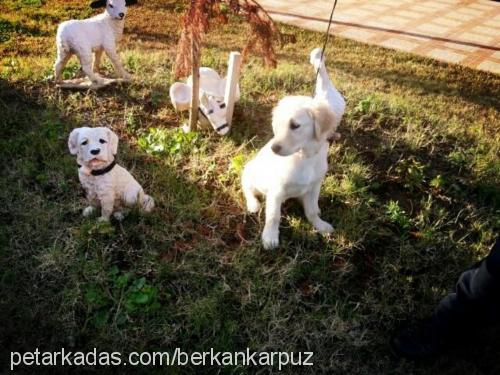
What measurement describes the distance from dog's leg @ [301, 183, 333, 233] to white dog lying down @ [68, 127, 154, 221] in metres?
1.21

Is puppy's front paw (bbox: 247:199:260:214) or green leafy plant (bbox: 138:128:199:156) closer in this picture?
puppy's front paw (bbox: 247:199:260:214)

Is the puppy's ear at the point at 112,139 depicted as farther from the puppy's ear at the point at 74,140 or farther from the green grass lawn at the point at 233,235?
the green grass lawn at the point at 233,235

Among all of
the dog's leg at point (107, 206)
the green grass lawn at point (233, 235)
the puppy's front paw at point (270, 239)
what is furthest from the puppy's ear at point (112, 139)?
the puppy's front paw at point (270, 239)

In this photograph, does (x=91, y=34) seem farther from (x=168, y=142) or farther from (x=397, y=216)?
(x=397, y=216)

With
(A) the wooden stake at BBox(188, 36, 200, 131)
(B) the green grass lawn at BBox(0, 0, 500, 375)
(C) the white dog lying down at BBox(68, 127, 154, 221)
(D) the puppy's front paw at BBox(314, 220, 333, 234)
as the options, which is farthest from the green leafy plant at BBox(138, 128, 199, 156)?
(D) the puppy's front paw at BBox(314, 220, 333, 234)

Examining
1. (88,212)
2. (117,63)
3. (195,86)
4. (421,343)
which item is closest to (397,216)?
(421,343)

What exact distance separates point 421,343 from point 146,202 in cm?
218

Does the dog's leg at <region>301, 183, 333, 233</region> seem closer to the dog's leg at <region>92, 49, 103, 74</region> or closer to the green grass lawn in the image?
the green grass lawn

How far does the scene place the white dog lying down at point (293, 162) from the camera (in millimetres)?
2746

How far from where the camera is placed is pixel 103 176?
3.12m

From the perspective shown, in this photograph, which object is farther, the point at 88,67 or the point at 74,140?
the point at 88,67

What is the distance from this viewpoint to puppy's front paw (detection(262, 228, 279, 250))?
3279 mm

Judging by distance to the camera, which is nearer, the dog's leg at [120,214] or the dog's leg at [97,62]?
the dog's leg at [120,214]

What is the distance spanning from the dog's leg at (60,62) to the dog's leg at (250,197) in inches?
98.5
